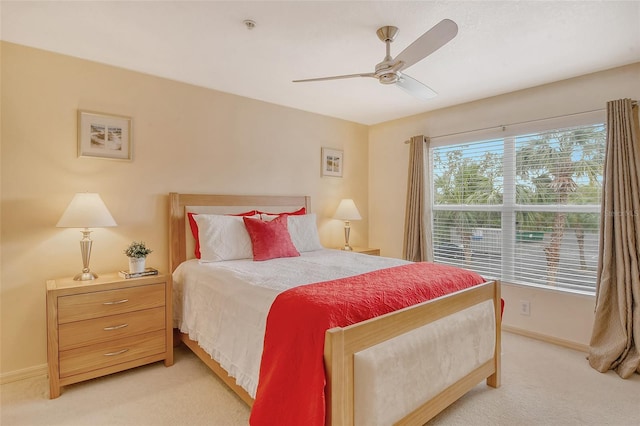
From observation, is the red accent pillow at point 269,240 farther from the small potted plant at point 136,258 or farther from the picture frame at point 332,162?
the picture frame at point 332,162

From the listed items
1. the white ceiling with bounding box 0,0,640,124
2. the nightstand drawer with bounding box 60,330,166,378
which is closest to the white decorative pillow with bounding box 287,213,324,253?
the white ceiling with bounding box 0,0,640,124

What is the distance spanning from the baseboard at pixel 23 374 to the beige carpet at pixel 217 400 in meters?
0.04

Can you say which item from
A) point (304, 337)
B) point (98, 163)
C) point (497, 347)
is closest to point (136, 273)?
point (98, 163)

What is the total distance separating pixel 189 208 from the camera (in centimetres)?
313

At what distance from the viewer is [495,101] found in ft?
11.5

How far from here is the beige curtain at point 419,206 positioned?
4.01m

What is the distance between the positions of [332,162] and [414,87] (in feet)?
6.74

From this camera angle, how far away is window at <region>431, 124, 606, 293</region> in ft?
9.70

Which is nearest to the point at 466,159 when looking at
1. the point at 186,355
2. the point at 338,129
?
the point at 338,129

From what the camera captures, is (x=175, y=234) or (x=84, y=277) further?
(x=175, y=234)

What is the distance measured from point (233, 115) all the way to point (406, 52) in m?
2.07

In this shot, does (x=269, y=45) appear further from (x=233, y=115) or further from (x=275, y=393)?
(x=275, y=393)

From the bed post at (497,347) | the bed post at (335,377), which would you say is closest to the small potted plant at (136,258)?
the bed post at (335,377)

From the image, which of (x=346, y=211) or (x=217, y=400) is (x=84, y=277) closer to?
(x=217, y=400)
